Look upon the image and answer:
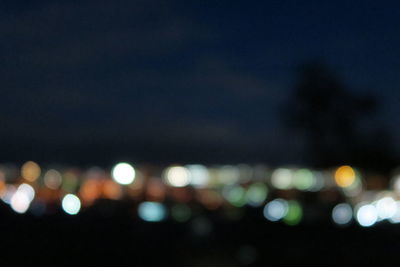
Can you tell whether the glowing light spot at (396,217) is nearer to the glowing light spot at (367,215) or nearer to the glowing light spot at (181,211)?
the glowing light spot at (367,215)

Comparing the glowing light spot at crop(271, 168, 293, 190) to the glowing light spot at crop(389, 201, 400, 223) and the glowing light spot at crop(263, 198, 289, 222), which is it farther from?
the glowing light spot at crop(389, 201, 400, 223)

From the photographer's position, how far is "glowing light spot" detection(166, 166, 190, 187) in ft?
129

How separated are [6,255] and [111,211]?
15.5 meters

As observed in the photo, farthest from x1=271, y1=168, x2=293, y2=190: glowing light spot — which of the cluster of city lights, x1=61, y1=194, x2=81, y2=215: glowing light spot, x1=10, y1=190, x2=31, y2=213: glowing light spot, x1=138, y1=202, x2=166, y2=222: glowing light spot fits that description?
x1=10, y1=190, x2=31, y2=213: glowing light spot

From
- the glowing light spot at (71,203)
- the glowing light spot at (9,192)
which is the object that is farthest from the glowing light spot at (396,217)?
the glowing light spot at (9,192)

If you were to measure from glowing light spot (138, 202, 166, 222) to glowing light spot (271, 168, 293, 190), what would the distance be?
36.4 feet

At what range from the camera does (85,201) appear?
3306 cm

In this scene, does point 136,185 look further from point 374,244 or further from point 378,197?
point 378,197

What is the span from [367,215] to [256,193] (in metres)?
7.30

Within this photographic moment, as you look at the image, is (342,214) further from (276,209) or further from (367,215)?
(276,209)

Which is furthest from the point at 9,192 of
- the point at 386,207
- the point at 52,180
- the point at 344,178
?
the point at 344,178

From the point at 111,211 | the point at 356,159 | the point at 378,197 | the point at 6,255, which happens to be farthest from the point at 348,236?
the point at 356,159

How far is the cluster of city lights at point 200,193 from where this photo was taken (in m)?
33.7

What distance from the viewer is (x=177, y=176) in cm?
4034
